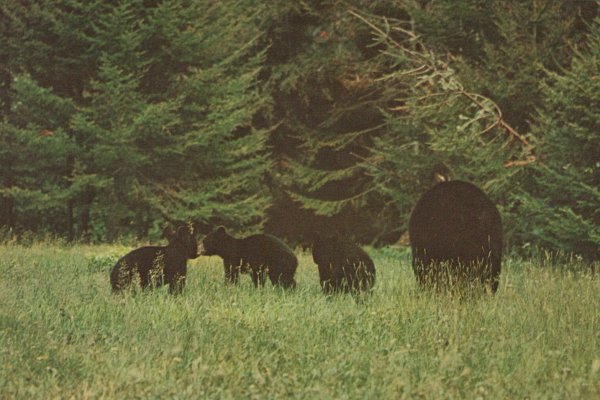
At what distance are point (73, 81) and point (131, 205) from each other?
135 inches

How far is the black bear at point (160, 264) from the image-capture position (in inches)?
402

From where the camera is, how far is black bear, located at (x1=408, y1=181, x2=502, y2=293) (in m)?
10.4

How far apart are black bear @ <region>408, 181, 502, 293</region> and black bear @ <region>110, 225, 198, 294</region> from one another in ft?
9.14

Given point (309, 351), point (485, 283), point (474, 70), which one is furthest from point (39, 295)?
point (474, 70)

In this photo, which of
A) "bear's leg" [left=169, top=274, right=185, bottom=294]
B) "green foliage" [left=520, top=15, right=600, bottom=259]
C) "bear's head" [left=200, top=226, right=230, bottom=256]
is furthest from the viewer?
"green foliage" [left=520, top=15, right=600, bottom=259]

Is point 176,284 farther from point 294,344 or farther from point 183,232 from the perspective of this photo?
point 294,344

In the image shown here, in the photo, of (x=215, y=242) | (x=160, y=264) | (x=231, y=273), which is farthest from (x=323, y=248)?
(x=160, y=264)

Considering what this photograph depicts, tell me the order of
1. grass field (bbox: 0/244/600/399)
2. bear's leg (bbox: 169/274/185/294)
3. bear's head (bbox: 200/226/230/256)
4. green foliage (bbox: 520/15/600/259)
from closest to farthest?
grass field (bbox: 0/244/600/399) → bear's leg (bbox: 169/274/185/294) → bear's head (bbox: 200/226/230/256) → green foliage (bbox: 520/15/600/259)

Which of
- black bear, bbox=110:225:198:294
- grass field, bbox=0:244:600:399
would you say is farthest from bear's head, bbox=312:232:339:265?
black bear, bbox=110:225:198:294

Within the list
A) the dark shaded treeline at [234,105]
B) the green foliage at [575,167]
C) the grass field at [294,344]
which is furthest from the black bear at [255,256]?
the dark shaded treeline at [234,105]

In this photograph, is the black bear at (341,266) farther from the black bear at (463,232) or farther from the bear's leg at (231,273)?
the bear's leg at (231,273)

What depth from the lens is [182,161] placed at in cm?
2177

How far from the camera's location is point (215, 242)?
1092 cm

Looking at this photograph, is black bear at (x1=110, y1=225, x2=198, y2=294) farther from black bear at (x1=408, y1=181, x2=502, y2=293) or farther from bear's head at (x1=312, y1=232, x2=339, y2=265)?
black bear at (x1=408, y1=181, x2=502, y2=293)
